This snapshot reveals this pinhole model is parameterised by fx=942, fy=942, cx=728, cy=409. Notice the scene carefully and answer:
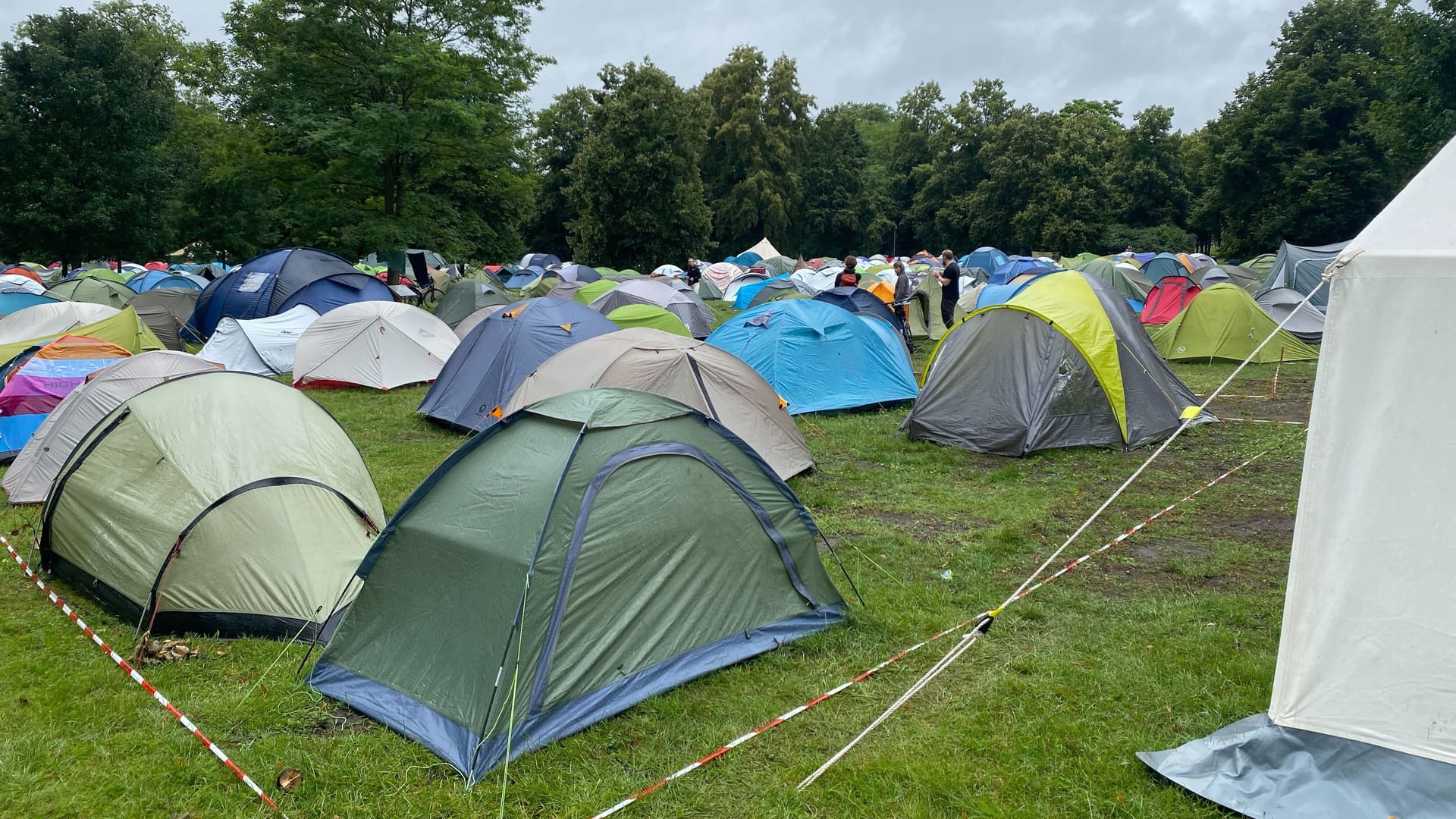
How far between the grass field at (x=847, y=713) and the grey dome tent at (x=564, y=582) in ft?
0.48

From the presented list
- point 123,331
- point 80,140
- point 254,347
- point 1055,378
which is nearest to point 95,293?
point 123,331

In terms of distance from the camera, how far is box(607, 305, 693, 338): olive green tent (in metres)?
15.6

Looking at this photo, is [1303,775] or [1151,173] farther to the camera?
[1151,173]

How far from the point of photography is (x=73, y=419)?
8.55 meters

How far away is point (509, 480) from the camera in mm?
4867

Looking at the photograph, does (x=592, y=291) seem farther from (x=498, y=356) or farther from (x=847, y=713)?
(x=847, y=713)

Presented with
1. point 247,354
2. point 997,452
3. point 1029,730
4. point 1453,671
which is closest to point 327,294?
point 247,354

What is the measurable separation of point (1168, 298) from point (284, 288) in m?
17.9

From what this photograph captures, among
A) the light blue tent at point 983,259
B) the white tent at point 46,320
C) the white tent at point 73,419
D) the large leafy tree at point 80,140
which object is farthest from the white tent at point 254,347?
the light blue tent at point 983,259

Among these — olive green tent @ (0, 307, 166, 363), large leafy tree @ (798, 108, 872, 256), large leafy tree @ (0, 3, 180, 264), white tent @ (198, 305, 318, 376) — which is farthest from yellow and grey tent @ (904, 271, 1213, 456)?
large leafy tree @ (798, 108, 872, 256)

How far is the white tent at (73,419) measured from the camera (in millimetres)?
8383

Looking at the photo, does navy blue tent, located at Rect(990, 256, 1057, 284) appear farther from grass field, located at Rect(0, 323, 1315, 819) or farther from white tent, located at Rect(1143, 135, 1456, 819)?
white tent, located at Rect(1143, 135, 1456, 819)

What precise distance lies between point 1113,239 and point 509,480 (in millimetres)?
49263

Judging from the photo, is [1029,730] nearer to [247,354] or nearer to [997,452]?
[997,452]
